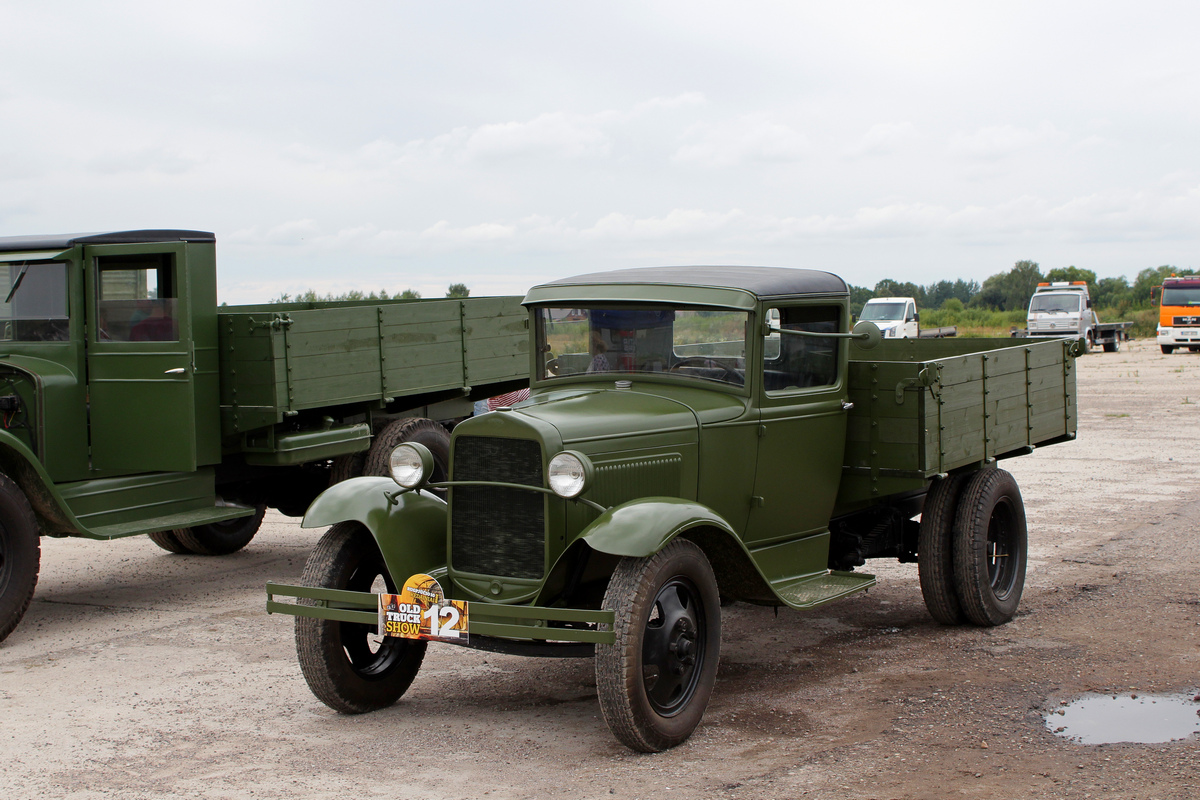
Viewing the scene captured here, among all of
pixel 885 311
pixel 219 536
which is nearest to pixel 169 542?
pixel 219 536

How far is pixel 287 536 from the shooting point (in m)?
9.85

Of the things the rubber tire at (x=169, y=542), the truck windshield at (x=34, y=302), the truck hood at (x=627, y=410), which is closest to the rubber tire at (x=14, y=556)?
the truck windshield at (x=34, y=302)

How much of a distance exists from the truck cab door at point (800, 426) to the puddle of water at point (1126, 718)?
1555mm

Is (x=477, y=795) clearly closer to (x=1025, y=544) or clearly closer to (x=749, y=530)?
(x=749, y=530)

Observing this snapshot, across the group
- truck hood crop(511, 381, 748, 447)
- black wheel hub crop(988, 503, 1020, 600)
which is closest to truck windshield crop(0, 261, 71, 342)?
truck hood crop(511, 381, 748, 447)

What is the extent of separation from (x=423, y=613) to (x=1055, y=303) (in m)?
31.6

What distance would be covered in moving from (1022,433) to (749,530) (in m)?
2.23

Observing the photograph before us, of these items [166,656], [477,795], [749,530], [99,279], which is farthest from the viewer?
[99,279]

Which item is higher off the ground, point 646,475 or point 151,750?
point 646,475

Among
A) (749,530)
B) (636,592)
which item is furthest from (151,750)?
(749,530)

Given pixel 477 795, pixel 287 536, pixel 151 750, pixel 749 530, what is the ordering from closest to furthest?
pixel 477 795, pixel 151 750, pixel 749 530, pixel 287 536

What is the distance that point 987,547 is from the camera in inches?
251

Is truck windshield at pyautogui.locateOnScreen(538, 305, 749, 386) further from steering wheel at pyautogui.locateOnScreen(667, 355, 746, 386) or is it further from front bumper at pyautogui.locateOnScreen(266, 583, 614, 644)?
front bumper at pyautogui.locateOnScreen(266, 583, 614, 644)

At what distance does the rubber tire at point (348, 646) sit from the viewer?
15.8 ft
